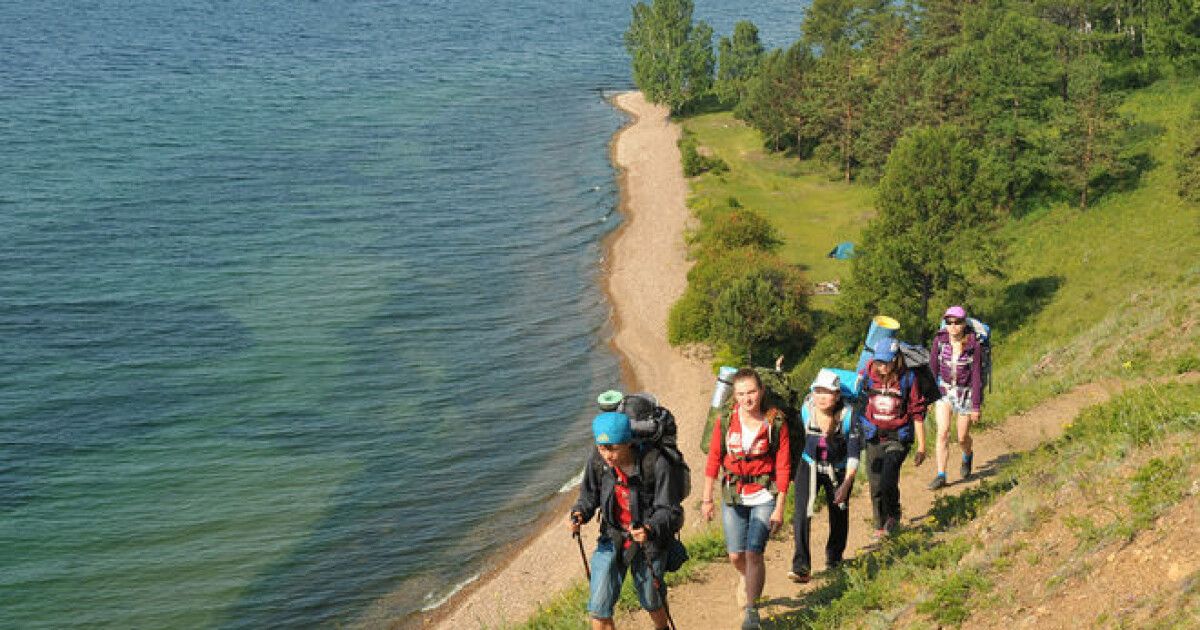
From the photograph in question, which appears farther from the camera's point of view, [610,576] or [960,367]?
[960,367]

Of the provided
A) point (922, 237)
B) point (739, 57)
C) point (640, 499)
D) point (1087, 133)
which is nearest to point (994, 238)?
point (922, 237)

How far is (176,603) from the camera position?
28.7 metres

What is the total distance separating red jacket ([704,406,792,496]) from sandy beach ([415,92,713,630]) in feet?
27.0

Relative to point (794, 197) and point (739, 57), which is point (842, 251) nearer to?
point (794, 197)

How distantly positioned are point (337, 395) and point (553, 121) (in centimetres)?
6204

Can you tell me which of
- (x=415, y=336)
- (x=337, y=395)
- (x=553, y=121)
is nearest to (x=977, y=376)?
(x=337, y=395)

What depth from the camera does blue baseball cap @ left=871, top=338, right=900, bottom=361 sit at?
1237 cm

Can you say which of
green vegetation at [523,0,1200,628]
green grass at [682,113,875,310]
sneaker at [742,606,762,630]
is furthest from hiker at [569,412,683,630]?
green grass at [682,113,875,310]

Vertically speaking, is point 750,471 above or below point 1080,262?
above

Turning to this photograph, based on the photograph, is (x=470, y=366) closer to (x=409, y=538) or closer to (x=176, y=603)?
(x=409, y=538)

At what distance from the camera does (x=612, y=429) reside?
373 inches

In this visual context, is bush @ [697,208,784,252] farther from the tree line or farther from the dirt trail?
the dirt trail

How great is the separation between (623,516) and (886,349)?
4.34m

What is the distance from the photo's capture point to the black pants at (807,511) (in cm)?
1138
